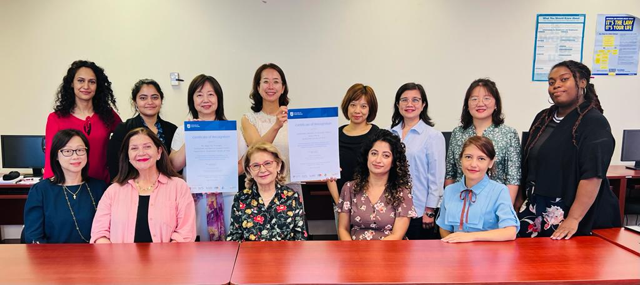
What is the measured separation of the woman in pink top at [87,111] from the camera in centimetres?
245

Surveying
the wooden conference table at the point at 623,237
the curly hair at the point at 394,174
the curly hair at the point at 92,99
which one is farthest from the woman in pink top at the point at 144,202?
the wooden conference table at the point at 623,237

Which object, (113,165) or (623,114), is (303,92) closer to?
(113,165)

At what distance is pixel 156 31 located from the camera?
3.95 metres

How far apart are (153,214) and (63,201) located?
22.5 inches

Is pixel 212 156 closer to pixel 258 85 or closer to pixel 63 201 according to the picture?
pixel 258 85

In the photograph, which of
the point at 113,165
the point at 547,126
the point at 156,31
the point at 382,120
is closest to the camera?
the point at 547,126

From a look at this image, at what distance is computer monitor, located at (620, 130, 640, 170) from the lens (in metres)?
4.12

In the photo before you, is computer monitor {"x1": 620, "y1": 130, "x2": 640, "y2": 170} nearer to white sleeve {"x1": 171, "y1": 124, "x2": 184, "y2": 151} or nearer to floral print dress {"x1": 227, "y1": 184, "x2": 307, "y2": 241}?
floral print dress {"x1": 227, "y1": 184, "x2": 307, "y2": 241}

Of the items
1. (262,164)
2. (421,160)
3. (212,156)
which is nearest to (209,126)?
(212,156)

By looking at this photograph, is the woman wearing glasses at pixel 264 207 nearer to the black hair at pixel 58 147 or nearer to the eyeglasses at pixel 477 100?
the black hair at pixel 58 147

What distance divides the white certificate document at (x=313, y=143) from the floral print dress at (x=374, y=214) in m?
0.27

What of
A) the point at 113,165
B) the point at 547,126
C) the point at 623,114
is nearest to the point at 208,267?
the point at 113,165

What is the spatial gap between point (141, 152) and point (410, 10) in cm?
339

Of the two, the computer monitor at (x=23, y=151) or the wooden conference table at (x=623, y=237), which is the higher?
the computer monitor at (x=23, y=151)
